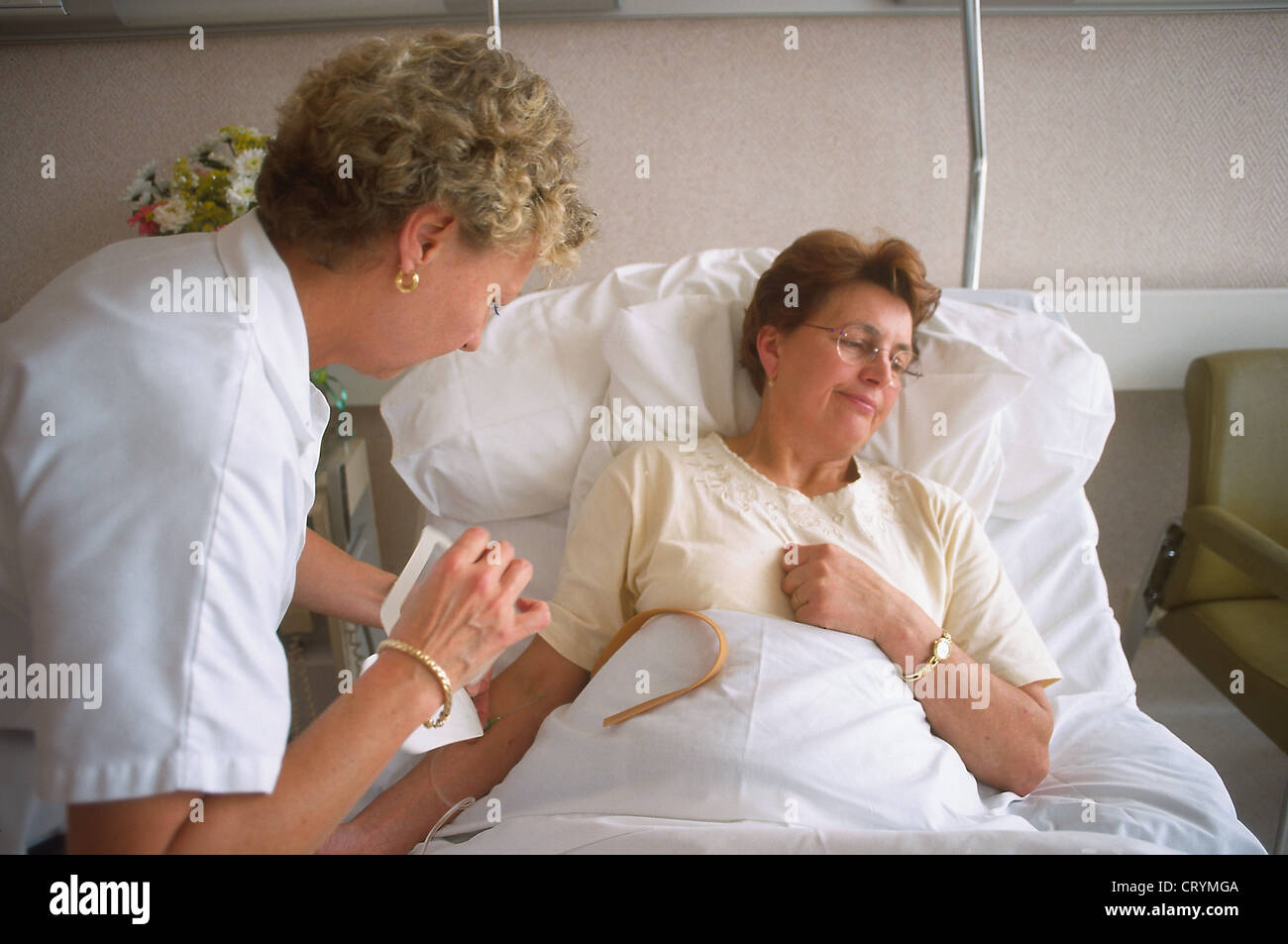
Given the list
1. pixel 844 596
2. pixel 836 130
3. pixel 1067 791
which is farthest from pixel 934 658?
pixel 836 130

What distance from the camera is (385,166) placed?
0.93m

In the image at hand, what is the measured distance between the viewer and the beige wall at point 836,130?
2016 mm

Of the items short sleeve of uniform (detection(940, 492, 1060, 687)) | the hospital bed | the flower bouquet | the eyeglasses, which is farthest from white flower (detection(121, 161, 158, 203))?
short sleeve of uniform (detection(940, 492, 1060, 687))

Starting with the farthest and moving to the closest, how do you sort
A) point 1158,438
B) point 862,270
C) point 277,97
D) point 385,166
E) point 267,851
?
point 1158,438, point 277,97, point 862,270, point 385,166, point 267,851

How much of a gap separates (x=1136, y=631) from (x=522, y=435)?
57.0 inches

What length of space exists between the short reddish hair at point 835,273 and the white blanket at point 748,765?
590mm

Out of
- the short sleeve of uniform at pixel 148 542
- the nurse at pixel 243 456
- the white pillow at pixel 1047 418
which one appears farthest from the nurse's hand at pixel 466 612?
the white pillow at pixel 1047 418

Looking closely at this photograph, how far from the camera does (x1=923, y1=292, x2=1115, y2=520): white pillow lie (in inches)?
68.0

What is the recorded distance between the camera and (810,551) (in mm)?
1404

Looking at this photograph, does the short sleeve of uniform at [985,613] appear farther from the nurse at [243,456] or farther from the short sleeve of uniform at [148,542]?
the short sleeve of uniform at [148,542]

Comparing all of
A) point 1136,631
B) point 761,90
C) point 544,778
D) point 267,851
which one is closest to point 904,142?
point 761,90

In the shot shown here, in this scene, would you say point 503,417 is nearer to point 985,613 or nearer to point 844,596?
point 844,596

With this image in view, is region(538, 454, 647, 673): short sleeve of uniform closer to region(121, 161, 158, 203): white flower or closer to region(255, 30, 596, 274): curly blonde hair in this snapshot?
region(255, 30, 596, 274): curly blonde hair
